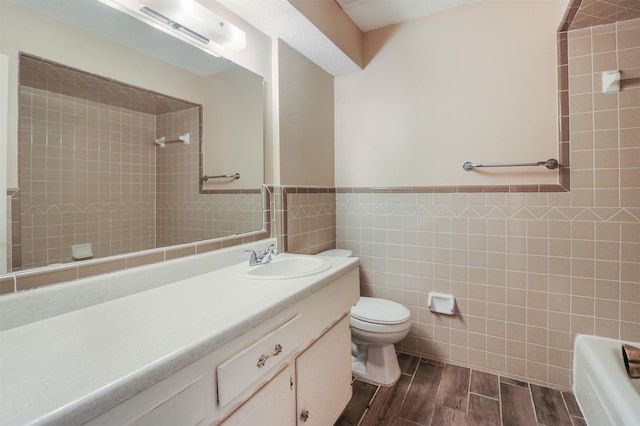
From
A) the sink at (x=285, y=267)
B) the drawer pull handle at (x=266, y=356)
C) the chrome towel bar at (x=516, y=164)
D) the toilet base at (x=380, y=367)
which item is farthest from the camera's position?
the toilet base at (x=380, y=367)

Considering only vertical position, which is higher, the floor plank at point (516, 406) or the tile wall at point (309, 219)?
the tile wall at point (309, 219)

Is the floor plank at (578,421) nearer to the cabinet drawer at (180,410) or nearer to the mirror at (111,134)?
the cabinet drawer at (180,410)

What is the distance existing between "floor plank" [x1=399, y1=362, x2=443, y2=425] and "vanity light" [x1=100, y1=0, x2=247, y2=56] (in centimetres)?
218

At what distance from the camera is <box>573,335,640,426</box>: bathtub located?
1.16 m

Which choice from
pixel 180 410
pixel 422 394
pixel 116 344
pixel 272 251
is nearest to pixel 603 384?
pixel 422 394

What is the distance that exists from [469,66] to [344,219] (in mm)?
1409

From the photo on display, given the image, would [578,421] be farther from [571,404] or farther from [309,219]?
[309,219]

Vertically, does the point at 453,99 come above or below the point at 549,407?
above

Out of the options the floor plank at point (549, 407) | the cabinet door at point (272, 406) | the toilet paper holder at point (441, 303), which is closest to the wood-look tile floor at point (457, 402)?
the floor plank at point (549, 407)

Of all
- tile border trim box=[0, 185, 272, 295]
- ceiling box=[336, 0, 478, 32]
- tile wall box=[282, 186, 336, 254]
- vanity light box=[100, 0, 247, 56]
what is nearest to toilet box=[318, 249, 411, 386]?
tile wall box=[282, 186, 336, 254]

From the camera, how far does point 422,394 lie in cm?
175

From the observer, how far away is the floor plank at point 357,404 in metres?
1.55

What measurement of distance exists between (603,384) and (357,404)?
3.89 feet

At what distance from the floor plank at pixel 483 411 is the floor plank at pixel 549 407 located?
203 mm
